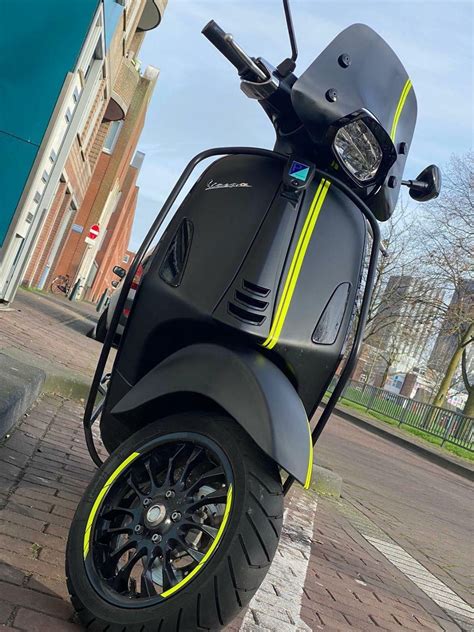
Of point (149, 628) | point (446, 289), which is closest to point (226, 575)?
point (149, 628)

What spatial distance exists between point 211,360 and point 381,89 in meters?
1.20

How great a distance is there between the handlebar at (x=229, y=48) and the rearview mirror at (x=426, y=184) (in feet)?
2.68

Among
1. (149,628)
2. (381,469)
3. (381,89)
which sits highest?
(381,89)

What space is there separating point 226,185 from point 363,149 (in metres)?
0.48

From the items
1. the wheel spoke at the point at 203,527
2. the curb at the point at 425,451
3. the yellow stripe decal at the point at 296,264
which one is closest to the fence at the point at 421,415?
the curb at the point at 425,451

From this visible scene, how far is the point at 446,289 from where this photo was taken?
30.5 metres

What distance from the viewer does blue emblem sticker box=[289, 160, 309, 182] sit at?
2.48 meters

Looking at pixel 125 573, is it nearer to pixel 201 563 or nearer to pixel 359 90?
pixel 201 563

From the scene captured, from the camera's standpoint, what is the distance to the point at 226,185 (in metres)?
2.67

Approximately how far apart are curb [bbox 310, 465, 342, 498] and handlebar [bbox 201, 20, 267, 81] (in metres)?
4.31

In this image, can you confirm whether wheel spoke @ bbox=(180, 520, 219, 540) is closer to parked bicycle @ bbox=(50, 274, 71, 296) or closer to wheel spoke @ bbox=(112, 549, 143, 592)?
wheel spoke @ bbox=(112, 549, 143, 592)

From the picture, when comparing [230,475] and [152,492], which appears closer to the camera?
[230,475]

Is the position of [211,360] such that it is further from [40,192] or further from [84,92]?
[84,92]

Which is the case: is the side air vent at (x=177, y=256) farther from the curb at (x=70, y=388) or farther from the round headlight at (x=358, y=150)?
the curb at (x=70, y=388)
